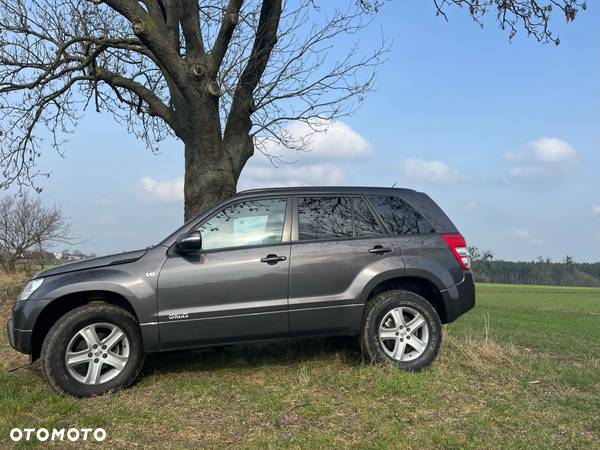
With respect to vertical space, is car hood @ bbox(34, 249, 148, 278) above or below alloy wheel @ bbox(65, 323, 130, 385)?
above

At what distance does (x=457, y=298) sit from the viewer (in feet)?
18.0

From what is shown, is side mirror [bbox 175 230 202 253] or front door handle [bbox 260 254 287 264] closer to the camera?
side mirror [bbox 175 230 202 253]

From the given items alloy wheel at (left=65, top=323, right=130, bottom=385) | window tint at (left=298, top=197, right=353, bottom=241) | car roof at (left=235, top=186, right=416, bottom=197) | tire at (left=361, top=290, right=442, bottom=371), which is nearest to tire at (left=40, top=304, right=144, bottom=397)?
alloy wheel at (left=65, top=323, right=130, bottom=385)

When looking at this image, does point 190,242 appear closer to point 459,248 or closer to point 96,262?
point 96,262

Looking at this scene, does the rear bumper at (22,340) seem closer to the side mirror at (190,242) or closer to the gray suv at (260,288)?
the gray suv at (260,288)

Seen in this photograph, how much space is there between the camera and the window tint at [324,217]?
536cm

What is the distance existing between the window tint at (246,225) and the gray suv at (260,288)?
0.01 m

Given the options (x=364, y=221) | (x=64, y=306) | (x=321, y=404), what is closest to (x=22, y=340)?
(x=64, y=306)

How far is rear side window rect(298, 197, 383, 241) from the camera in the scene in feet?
17.6

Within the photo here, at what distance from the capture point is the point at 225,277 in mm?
4914

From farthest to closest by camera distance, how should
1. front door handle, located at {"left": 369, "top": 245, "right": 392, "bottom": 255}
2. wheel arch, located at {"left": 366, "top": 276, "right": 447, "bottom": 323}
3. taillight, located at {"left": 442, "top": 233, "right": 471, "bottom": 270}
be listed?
1. taillight, located at {"left": 442, "top": 233, "right": 471, "bottom": 270}
2. wheel arch, located at {"left": 366, "top": 276, "right": 447, "bottom": 323}
3. front door handle, located at {"left": 369, "top": 245, "right": 392, "bottom": 255}

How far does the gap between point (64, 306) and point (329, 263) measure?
8.74 feet

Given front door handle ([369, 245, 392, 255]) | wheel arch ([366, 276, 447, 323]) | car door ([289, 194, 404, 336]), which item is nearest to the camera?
car door ([289, 194, 404, 336])

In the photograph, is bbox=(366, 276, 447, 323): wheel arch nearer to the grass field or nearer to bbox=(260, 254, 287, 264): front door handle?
the grass field
